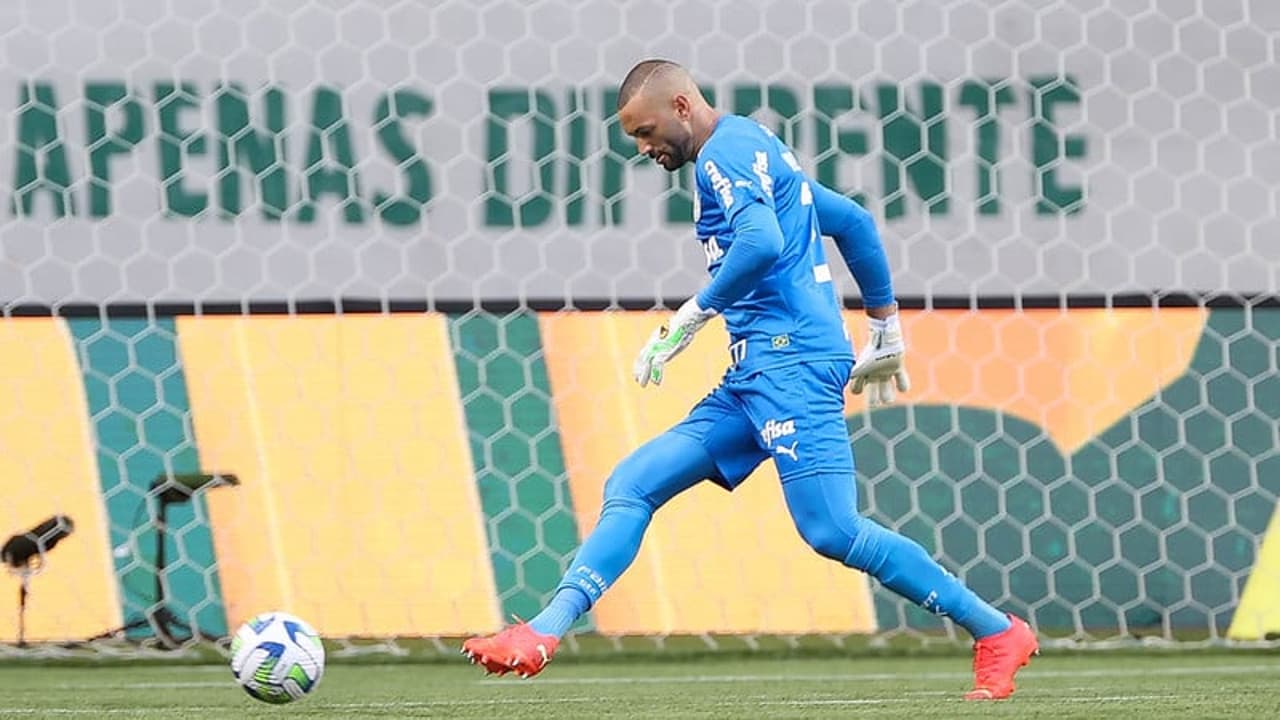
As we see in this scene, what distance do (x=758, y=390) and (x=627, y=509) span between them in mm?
313

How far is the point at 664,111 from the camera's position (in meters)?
3.63

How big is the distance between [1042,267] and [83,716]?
2739 millimetres

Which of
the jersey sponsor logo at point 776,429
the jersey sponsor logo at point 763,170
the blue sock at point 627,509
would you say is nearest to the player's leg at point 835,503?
the jersey sponsor logo at point 776,429

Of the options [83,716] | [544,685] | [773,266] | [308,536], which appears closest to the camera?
[773,266]

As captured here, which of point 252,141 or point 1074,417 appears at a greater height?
point 252,141

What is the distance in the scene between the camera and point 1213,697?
3.94 meters

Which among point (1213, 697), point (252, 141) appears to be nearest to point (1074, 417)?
point (1213, 697)

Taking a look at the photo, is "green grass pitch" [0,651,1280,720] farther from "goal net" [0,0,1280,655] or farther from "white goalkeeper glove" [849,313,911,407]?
"white goalkeeper glove" [849,313,911,407]

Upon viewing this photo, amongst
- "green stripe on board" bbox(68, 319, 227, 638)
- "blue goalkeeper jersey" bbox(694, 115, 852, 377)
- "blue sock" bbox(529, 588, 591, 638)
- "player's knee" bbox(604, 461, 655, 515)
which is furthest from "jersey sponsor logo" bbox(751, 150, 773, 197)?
"green stripe on board" bbox(68, 319, 227, 638)

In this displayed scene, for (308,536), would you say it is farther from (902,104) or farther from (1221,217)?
(1221,217)

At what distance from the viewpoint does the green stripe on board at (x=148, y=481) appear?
5.24 meters

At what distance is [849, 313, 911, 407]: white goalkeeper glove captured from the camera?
Answer: 154 inches

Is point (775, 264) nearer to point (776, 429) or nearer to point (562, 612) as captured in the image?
point (776, 429)

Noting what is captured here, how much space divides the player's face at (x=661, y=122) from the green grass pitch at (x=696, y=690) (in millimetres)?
1012
